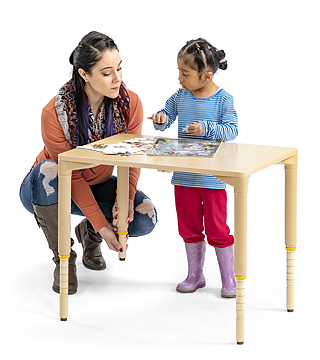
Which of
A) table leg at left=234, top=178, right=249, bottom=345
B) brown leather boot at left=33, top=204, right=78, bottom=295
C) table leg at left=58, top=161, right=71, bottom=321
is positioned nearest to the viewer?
table leg at left=234, top=178, right=249, bottom=345

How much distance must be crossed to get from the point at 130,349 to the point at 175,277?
0.73 m

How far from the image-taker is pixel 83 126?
360cm

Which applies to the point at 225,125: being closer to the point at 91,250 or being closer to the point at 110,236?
the point at 110,236

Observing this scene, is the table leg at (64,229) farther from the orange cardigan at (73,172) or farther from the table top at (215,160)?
the orange cardigan at (73,172)

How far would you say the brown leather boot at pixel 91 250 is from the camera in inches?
157

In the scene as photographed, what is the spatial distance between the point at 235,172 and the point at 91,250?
120cm

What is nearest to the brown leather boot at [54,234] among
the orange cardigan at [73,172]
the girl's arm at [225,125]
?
the orange cardigan at [73,172]

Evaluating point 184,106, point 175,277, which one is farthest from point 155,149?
point 175,277

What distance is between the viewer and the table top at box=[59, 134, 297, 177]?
10.1 ft

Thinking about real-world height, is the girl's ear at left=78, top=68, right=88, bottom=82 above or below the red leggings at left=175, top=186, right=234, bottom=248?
above

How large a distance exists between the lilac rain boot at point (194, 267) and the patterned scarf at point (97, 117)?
58cm

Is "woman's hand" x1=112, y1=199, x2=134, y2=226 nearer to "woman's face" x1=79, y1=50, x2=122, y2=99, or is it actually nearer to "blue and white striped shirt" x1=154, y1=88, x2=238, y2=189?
A: "blue and white striped shirt" x1=154, y1=88, x2=238, y2=189

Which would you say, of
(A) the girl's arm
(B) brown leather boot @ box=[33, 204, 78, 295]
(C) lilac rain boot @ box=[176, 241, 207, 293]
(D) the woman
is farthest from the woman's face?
(C) lilac rain boot @ box=[176, 241, 207, 293]

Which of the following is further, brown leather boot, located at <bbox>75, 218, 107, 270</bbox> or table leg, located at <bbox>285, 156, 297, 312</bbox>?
brown leather boot, located at <bbox>75, 218, 107, 270</bbox>
